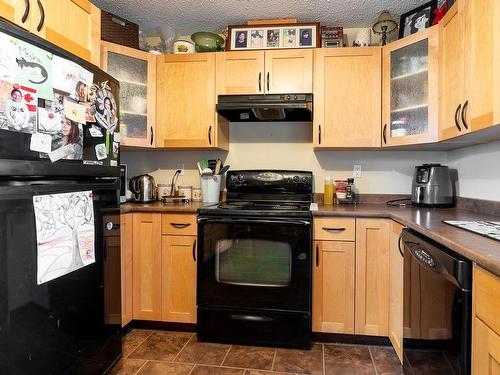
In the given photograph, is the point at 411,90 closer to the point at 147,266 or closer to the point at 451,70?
the point at 451,70

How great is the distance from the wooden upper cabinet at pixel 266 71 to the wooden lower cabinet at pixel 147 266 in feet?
3.64

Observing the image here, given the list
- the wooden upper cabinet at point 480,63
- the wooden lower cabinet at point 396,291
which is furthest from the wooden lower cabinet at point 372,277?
the wooden upper cabinet at point 480,63

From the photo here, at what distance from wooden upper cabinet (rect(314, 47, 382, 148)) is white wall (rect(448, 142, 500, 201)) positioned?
0.59 m

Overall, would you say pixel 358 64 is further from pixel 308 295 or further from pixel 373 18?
pixel 308 295

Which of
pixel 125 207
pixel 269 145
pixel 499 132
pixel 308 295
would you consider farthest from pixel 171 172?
pixel 499 132

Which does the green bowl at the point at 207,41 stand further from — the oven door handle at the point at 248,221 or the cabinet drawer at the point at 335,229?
the cabinet drawer at the point at 335,229

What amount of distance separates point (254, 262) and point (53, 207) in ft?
4.17

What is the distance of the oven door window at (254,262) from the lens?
2.11 m

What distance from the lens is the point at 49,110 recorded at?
116 cm

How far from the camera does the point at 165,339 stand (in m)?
2.22

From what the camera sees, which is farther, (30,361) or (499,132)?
(499,132)

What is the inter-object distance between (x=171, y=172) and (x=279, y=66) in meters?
1.27

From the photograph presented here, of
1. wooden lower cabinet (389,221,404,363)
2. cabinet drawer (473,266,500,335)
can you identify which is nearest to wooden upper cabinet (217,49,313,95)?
wooden lower cabinet (389,221,404,363)

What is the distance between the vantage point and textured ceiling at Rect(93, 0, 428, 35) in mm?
2346
